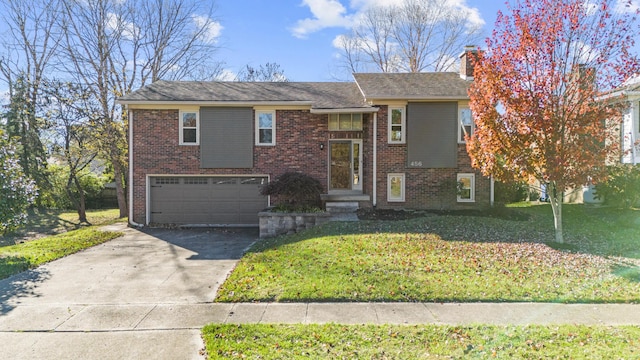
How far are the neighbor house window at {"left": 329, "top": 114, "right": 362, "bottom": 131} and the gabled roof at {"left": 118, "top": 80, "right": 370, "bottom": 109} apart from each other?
50cm

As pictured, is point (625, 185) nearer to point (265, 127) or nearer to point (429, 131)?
point (429, 131)

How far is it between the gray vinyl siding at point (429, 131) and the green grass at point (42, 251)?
34.8 feet

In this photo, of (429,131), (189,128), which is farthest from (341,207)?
(189,128)

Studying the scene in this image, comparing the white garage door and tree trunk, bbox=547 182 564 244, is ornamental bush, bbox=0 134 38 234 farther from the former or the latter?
tree trunk, bbox=547 182 564 244

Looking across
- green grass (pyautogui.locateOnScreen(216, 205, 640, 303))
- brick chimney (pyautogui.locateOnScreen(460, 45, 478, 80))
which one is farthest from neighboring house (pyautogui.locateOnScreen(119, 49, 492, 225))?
green grass (pyautogui.locateOnScreen(216, 205, 640, 303))

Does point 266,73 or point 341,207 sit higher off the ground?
point 266,73

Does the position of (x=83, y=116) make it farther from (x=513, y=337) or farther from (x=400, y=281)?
(x=513, y=337)

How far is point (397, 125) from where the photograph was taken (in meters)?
13.3

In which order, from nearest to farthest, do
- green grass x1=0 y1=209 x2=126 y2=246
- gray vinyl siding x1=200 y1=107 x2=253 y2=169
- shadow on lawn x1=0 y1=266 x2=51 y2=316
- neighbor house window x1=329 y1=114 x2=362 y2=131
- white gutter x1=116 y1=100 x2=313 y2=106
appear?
shadow on lawn x1=0 y1=266 x2=51 y2=316 < white gutter x1=116 y1=100 x2=313 y2=106 < gray vinyl siding x1=200 y1=107 x2=253 y2=169 < neighbor house window x1=329 y1=114 x2=362 y2=131 < green grass x1=0 y1=209 x2=126 y2=246

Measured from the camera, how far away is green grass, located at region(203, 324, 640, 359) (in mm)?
3744

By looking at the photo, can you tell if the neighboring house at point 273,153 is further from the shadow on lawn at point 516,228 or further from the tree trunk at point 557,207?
the tree trunk at point 557,207

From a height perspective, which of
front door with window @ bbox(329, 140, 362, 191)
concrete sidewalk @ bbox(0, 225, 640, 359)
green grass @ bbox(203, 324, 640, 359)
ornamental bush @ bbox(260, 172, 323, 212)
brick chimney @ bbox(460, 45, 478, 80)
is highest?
brick chimney @ bbox(460, 45, 478, 80)

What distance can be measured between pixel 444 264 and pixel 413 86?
8909 mm

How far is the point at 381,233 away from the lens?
962 cm
